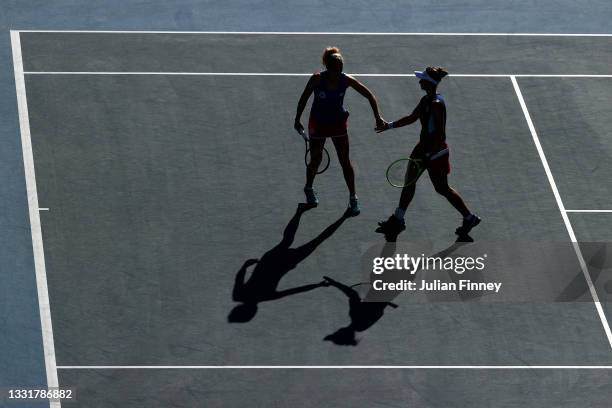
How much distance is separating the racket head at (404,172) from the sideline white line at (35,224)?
179 inches

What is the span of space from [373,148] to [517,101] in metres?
2.61

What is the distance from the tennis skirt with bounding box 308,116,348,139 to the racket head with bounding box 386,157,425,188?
797 mm

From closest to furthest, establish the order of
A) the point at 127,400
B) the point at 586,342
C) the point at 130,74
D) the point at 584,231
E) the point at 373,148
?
1. the point at 127,400
2. the point at 586,342
3. the point at 584,231
4. the point at 373,148
5. the point at 130,74

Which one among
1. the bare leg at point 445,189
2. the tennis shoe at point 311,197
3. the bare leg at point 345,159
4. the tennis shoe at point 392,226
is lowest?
the tennis shoe at point 392,226

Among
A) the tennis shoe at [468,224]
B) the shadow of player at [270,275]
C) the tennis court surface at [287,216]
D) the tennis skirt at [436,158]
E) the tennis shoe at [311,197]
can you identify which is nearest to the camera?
the tennis court surface at [287,216]

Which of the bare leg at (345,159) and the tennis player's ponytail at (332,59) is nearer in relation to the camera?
the tennis player's ponytail at (332,59)

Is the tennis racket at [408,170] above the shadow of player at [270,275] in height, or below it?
above

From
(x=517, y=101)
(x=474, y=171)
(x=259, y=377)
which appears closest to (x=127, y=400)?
(x=259, y=377)

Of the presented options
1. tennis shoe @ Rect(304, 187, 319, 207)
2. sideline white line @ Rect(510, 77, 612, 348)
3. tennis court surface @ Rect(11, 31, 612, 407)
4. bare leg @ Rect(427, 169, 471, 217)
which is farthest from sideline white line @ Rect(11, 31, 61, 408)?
sideline white line @ Rect(510, 77, 612, 348)

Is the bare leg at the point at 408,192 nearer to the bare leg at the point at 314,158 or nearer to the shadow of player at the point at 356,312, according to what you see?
the shadow of player at the point at 356,312

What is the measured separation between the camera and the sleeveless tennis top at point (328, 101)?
19500 mm

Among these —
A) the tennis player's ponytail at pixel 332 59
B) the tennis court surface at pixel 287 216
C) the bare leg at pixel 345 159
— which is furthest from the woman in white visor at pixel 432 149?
the tennis player's ponytail at pixel 332 59

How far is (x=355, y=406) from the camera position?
1705 centimetres

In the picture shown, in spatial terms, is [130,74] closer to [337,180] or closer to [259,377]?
[337,180]
